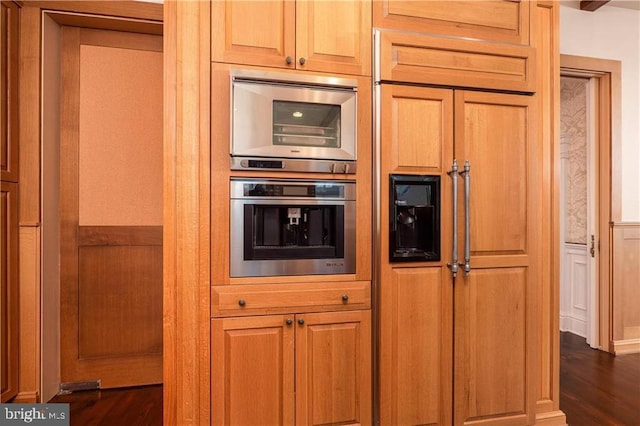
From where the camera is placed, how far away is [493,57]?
1.92 m

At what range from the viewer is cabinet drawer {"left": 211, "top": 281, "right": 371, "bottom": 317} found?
5.45 ft

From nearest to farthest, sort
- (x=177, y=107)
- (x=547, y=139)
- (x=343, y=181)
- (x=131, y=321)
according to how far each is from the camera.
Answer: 1. (x=177, y=107)
2. (x=343, y=181)
3. (x=547, y=139)
4. (x=131, y=321)

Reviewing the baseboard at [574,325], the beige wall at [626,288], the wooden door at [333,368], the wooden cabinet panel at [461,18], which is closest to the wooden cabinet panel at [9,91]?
the wooden door at [333,368]

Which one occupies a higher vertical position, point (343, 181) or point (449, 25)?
point (449, 25)

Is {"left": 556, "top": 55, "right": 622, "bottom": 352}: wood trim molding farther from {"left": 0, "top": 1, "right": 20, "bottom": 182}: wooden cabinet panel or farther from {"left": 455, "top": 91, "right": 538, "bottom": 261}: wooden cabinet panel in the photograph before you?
{"left": 0, "top": 1, "right": 20, "bottom": 182}: wooden cabinet panel

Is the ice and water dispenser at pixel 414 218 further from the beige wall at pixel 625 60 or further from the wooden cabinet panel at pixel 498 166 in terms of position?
the beige wall at pixel 625 60

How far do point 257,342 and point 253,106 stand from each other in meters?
1.03

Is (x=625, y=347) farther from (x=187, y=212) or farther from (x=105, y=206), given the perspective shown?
(x=105, y=206)

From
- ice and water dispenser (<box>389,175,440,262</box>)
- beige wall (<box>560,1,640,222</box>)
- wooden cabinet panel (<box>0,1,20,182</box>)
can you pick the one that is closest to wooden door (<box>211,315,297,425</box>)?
ice and water dispenser (<box>389,175,440,262</box>)

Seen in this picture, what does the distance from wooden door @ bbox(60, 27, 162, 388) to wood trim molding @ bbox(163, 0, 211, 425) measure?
3.65 ft

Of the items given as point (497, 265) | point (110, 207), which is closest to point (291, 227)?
point (497, 265)

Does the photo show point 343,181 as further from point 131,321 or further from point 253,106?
point 131,321

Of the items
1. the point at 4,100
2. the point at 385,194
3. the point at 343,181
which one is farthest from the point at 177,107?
the point at 4,100

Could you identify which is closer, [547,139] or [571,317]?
[547,139]
